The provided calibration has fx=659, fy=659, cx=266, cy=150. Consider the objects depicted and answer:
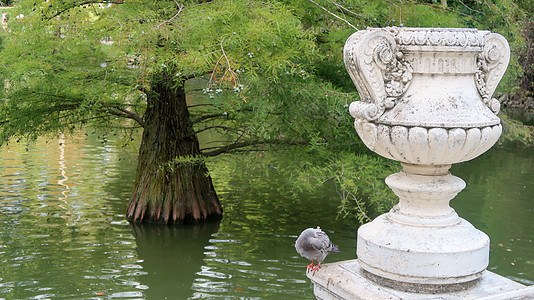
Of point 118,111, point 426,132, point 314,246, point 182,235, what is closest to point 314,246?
point 314,246

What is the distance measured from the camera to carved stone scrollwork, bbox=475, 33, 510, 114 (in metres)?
3.23

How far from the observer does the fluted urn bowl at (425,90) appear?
307 centimetres

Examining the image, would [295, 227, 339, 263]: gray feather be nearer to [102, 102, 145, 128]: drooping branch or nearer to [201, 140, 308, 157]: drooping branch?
[201, 140, 308, 157]: drooping branch

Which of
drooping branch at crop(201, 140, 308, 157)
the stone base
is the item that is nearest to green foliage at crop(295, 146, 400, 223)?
drooping branch at crop(201, 140, 308, 157)

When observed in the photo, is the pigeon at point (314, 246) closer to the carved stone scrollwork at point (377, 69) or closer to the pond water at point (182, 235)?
the carved stone scrollwork at point (377, 69)

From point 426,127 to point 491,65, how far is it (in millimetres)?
525

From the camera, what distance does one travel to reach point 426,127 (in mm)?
3061

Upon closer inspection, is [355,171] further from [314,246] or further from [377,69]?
[377,69]

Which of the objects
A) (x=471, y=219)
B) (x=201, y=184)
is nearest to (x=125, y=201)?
(x=201, y=184)

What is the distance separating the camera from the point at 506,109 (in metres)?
23.9

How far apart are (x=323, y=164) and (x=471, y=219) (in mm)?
2930

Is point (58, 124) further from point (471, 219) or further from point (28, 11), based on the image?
point (471, 219)

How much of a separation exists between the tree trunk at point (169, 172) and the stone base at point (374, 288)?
5.90m

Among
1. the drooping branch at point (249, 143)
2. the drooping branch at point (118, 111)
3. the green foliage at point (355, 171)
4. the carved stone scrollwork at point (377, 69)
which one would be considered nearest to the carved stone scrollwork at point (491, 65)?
the carved stone scrollwork at point (377, 69)
